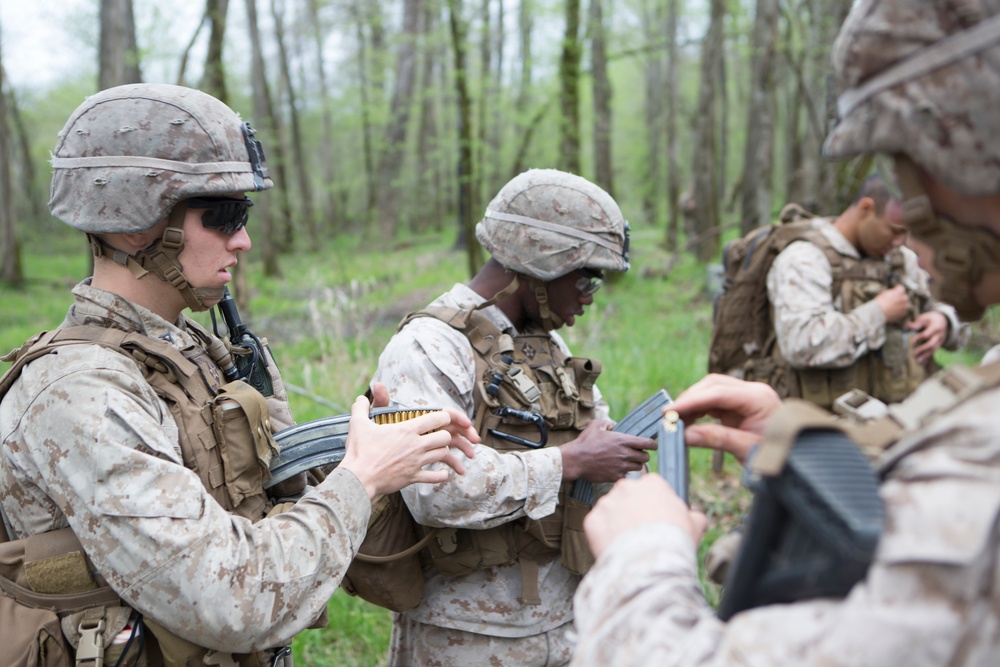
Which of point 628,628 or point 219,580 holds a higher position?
point 628,628

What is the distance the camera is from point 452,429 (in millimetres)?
2387

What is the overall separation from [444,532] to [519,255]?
3.52 feet

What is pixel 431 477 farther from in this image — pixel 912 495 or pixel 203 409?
pixel 912 495

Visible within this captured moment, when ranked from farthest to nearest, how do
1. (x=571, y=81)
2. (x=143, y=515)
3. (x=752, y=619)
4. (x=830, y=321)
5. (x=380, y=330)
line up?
(x=571, y=81) → (x=380, y=330) → (x=830, y=321) → (x=143, y=515) → (x=752, y=619)

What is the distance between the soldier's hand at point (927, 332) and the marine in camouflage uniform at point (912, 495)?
3771 mm

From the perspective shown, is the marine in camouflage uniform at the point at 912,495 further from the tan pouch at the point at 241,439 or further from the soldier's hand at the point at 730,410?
the tan pouch at the point at 241,439

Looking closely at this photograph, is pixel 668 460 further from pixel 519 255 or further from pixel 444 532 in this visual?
pixel 519 255

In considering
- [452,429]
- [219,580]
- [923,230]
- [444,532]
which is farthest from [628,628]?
[444,532]

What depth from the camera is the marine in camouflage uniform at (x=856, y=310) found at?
4500 millimetres

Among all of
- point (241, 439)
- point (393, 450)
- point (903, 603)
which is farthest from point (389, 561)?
point (903, 603)

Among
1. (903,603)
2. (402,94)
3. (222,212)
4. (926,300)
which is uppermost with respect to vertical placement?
(222,212)

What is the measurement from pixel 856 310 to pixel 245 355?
3.58 meters

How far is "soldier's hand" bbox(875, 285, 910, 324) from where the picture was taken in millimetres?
4527

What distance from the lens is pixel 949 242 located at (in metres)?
1.30
